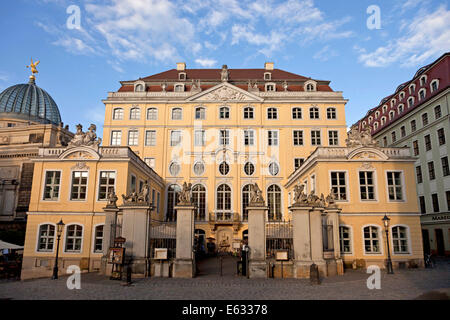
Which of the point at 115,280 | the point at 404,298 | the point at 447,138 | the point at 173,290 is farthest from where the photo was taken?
the point at 447,138

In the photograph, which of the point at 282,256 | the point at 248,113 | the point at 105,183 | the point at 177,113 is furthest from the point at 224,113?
the point at 282,256

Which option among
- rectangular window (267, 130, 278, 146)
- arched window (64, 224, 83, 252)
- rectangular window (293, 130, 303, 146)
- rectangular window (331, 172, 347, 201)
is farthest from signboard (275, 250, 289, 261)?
rectangular window (293, 130, 303, 146)

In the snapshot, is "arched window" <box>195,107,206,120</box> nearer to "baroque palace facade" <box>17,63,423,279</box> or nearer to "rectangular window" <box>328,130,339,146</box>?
"baroque palace facade" <box>17,63,423,279</box>

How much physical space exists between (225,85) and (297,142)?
11065 millimetres

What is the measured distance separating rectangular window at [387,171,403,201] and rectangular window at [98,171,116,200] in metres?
21.0

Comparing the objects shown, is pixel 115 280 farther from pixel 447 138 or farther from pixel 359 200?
pixel 447 138

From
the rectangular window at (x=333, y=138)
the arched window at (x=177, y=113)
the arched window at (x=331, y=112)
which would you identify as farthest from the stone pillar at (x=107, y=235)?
the arched window at (x=331, y=112)

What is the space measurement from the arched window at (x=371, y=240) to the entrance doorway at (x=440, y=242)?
1701 centimetres

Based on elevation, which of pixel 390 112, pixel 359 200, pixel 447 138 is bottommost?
pixel 359 200

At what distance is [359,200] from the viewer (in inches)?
1001

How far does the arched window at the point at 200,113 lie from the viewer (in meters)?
40.8
